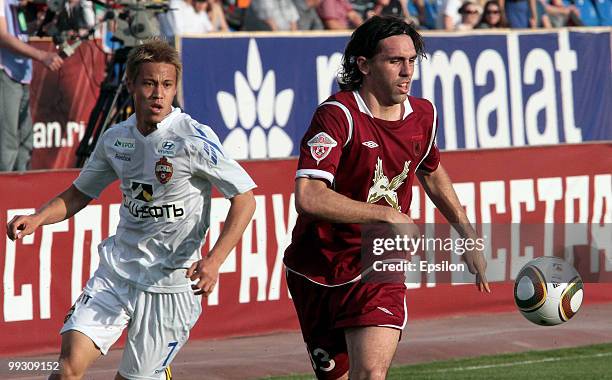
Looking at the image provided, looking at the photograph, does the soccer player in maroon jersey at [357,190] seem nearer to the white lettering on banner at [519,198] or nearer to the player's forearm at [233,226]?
the player's forearm at [233,226]

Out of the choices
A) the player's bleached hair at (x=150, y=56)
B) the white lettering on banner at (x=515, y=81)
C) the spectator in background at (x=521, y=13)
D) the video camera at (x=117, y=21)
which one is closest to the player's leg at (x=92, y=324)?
the player's bleached hair at (x=150, y=56)

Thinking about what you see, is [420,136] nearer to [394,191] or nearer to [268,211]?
[394,191]

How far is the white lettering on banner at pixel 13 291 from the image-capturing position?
35.6 ft

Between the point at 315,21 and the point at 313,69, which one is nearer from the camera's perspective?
the point at 313,69

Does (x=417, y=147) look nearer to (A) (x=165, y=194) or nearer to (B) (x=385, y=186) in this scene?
(B) (x=385, y=186)

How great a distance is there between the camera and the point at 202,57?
1424 cm

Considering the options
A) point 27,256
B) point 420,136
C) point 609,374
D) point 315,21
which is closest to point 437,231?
point 609,374

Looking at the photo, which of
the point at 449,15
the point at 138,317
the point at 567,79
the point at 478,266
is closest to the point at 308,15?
the point at 449,15

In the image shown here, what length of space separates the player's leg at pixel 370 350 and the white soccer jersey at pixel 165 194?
1.05m

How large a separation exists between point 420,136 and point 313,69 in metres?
8.39

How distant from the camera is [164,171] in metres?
7.05

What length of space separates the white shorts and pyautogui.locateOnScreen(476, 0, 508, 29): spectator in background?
10637 millimetres

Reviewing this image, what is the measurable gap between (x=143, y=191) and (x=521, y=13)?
38.8 feet

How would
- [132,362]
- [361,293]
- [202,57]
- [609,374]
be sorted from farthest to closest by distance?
[202,57] < [609,374] < [132,362] < [361,293]
